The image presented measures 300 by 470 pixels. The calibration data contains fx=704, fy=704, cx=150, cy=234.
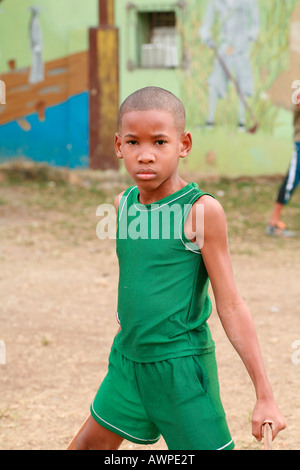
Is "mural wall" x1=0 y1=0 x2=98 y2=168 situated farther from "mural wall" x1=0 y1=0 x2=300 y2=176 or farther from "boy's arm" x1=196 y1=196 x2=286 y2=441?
"boy's arm" x1=196 y1=196 x2=286 y2=441

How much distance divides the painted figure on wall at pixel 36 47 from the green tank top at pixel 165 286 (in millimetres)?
9333

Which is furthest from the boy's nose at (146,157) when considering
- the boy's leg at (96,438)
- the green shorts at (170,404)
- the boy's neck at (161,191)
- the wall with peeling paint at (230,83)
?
the wall with peeling paint at (230,83)

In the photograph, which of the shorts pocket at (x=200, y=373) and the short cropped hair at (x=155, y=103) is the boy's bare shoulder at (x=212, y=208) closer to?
the short cropped hair at (x=155, y=103)

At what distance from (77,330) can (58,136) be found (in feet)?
22.2

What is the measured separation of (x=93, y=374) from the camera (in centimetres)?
391

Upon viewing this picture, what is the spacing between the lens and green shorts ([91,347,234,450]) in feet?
Result: 6.49

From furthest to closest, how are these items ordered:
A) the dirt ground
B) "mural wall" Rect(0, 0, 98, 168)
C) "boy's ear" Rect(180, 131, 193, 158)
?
"mural wall" Rect(0, 0, 98, 168), the dirt ground, "boy's ear" Rect(180, 131, 193, 158)

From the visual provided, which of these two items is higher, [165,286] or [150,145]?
[150,145]

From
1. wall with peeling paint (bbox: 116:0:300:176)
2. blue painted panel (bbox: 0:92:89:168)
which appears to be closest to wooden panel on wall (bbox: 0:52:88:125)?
blue painted panel (bbox: 0:92:89:168)

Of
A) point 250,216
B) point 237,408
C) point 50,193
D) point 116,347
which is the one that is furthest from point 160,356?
point 50,193

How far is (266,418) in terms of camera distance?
6.11 ft

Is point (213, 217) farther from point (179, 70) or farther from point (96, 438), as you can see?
point (179, 70)

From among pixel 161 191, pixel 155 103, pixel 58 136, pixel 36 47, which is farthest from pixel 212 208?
pixel 36 47

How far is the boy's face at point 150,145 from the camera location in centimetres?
198
